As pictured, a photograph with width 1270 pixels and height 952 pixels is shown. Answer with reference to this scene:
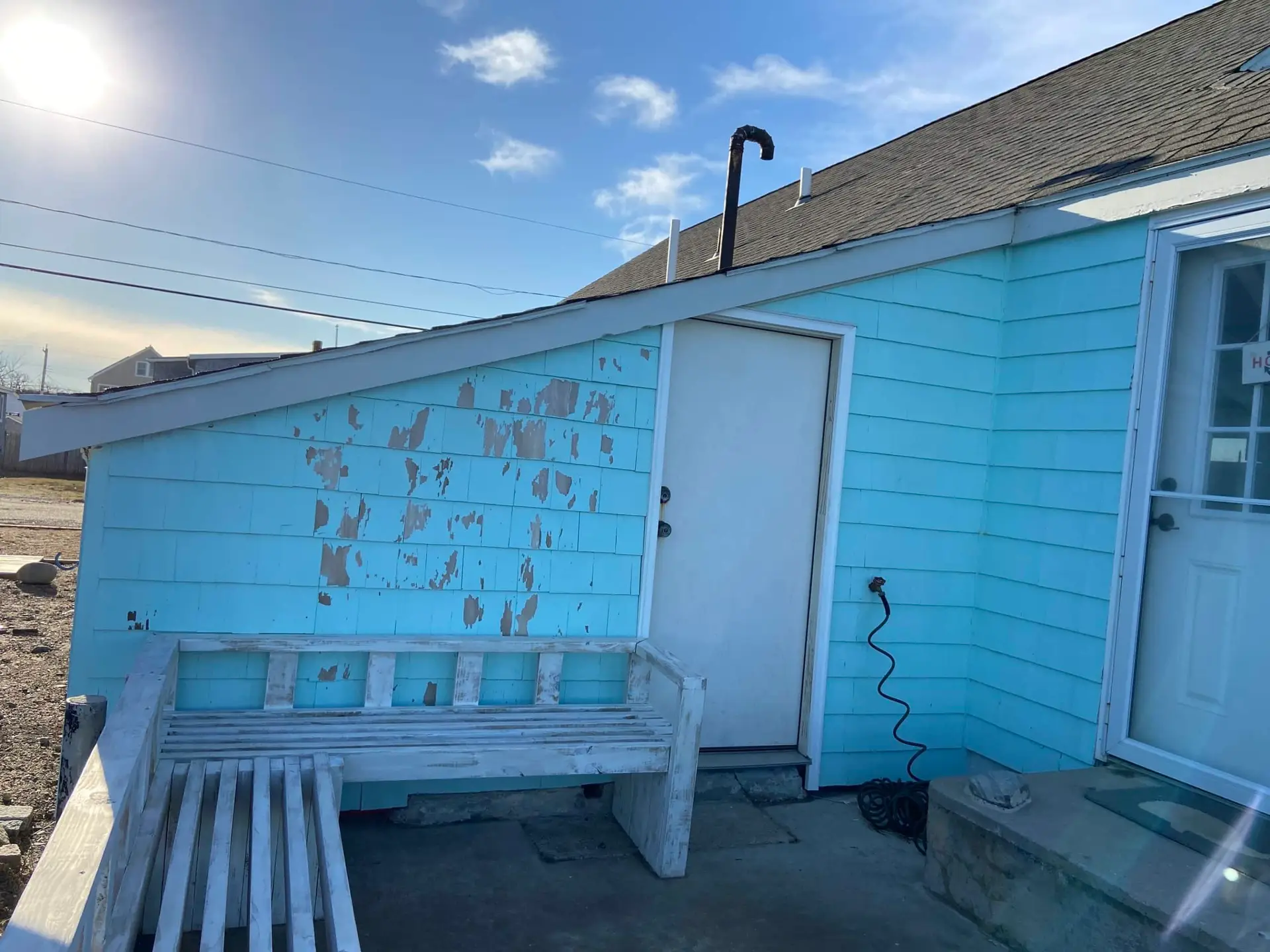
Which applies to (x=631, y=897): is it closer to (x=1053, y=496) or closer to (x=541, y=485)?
(x=541, y=485)

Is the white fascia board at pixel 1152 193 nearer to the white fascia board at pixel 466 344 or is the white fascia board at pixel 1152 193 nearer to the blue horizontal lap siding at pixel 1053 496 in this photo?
the blue horizontal lap siding at pixel 1053 496

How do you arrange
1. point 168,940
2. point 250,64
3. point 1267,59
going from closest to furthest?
point 168,940 < point 1267,59 < point 250,64

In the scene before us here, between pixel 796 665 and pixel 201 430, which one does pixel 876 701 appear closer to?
pixel 796 665

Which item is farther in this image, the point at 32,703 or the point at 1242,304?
the point at 32,703

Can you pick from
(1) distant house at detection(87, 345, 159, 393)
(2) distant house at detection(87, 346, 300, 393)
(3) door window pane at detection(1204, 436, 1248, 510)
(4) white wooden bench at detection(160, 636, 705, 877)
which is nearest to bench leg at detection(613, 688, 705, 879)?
(4) white wooden bench at detection(160, 636, 705, 877)

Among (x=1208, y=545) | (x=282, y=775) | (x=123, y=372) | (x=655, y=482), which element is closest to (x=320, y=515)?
(x=282, y=775)

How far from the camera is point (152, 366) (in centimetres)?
2669

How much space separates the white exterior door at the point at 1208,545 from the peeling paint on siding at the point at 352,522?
3.19 meters

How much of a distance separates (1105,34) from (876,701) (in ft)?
16.6

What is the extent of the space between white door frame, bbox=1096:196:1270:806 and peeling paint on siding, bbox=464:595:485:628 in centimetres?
266

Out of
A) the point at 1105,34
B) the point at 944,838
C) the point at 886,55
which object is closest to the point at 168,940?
the point at 944,838

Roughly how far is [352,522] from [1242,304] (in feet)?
11.8

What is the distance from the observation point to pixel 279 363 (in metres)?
3.15

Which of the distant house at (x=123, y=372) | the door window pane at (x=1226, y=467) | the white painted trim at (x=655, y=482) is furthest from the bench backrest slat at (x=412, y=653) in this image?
the distant house at (x=123, y=372)
